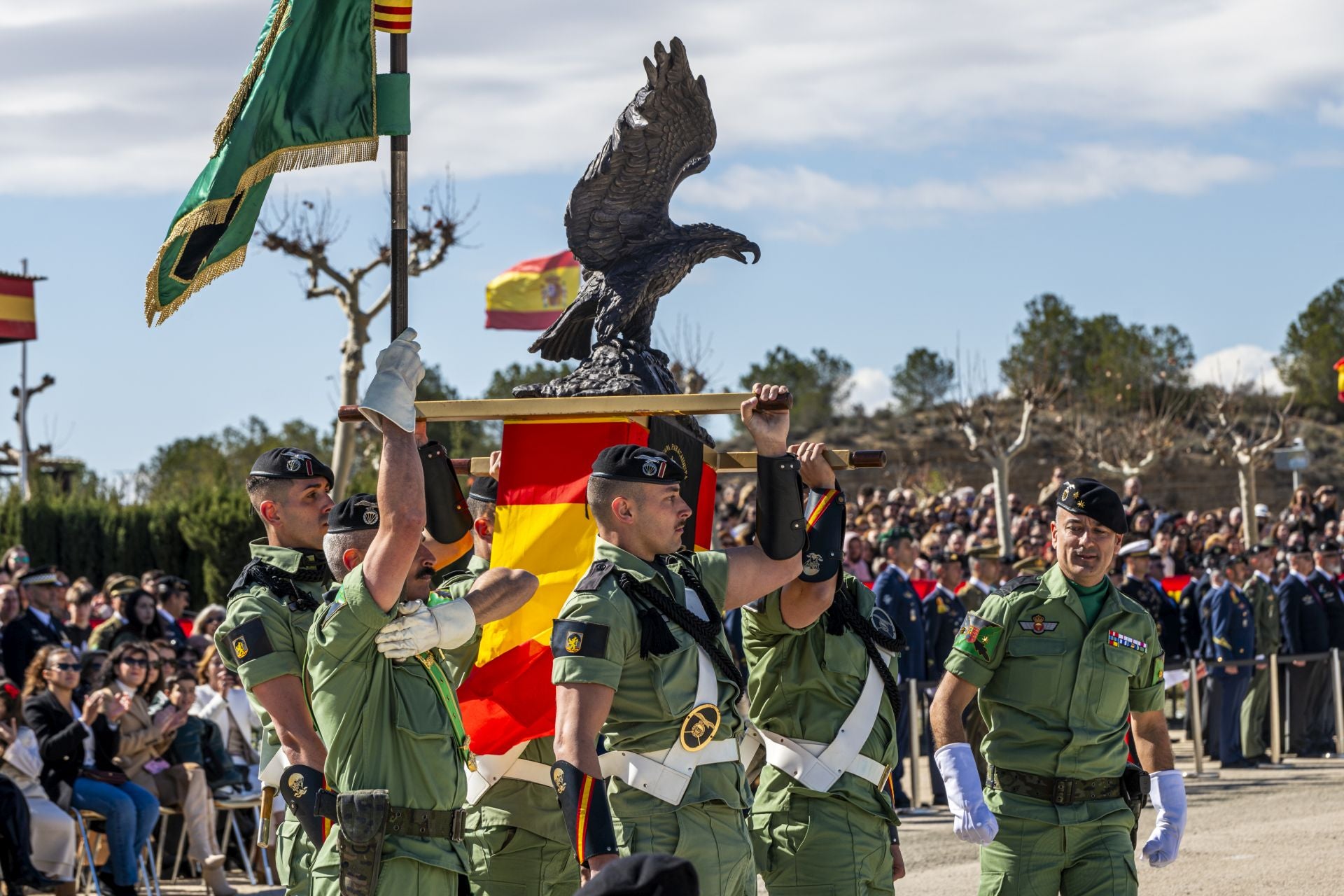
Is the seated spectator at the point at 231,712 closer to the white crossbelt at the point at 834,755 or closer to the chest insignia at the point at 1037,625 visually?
the white crossbelt at the point at 834,755

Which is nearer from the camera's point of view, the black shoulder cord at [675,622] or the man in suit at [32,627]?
the black shoulder cord at [675,622]

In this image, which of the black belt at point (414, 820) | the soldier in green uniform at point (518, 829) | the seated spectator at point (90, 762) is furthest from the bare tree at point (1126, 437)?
the black belt at point (414, 820)

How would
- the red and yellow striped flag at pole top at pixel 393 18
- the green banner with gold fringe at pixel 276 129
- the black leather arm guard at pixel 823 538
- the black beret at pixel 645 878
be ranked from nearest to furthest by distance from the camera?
the black beret at pixel 645 878 → the black leather arm guard at pixel 823 538 → the green banner with gold fringe at pixel 276 129 → the red and yellow striped flag at pole top at pixel 393 18

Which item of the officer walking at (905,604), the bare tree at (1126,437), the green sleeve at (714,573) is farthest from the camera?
the bare tree at (1126,437)

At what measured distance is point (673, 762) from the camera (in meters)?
4.70

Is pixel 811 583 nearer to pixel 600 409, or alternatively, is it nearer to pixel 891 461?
pixel 600 409

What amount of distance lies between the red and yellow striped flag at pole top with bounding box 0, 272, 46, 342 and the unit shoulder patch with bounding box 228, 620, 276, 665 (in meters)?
33.8

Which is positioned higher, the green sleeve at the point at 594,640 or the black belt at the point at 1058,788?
the green sleeve at the point at 594,640

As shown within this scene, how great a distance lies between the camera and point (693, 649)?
4.82 m

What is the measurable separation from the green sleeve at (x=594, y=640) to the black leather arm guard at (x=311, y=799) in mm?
787

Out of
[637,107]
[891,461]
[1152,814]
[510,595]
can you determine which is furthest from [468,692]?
[891,461]

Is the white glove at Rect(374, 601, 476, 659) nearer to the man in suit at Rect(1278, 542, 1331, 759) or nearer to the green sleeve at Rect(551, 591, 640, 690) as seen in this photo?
the green sleeve at Rect(551, 591, 640, 690)

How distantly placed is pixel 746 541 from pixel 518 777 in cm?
952

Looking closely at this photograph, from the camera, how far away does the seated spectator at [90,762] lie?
32.8 feet
